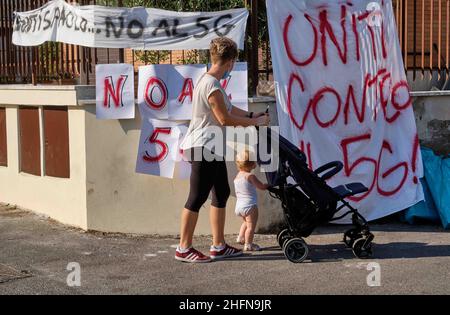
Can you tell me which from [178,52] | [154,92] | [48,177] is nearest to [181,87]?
[154,92]

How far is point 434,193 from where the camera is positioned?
7359 millimetres

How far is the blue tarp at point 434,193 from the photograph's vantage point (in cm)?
726

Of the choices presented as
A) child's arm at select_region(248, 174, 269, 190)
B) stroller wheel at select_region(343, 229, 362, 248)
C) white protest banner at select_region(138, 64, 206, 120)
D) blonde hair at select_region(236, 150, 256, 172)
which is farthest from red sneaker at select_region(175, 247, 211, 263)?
white protest banner at select_region(138, 64, 206, 120)

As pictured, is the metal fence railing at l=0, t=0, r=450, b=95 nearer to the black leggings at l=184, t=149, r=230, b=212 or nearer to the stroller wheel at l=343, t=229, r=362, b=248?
the black leggings at l=184, t=149, r=230, b=212

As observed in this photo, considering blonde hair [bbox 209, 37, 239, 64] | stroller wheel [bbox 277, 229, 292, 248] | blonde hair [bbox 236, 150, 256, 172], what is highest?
blonde hair [bbox 209, 37, 239, 64]

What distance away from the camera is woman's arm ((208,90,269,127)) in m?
5.67

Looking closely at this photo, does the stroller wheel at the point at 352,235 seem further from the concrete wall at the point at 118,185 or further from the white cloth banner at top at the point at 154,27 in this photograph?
the white cloth banner at top at the point at 154,27

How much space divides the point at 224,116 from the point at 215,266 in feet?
4.23

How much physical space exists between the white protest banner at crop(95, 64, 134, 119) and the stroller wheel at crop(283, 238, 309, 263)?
2080 millimetres

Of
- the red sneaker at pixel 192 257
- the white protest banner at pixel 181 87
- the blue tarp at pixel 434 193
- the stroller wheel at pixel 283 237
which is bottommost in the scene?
the red sneaker at pixel 192 257

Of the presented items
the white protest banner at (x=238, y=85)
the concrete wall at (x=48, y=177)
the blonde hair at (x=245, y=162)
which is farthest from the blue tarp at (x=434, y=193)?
the concrete wall at (x=48, y=177)

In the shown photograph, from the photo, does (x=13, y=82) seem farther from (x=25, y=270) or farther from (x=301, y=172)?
(x=301, y=172)

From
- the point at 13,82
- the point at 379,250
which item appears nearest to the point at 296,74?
the point at 379,250

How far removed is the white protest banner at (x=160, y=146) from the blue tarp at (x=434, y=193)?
263 centimetres
